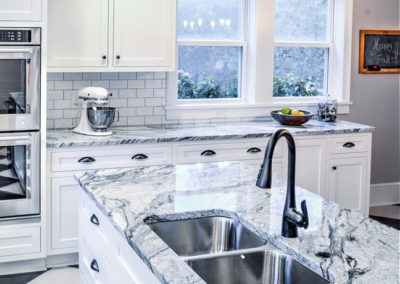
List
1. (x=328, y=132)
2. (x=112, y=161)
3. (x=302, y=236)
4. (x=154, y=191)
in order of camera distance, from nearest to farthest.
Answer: (x=302, y=236), (x=154, y=191), (x=112, y=161), (x=328, y=132)

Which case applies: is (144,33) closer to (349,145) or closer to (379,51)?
(349,145)

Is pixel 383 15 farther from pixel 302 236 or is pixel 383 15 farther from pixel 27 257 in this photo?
pixel 302 236

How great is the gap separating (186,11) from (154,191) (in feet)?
9.52

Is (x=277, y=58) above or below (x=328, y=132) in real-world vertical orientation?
above

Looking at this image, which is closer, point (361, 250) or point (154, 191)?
point (361, 250)

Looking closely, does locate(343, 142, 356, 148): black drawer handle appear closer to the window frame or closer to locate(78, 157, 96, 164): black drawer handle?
the window frame

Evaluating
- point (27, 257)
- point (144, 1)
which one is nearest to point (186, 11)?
point (144, 1)

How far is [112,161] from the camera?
4.61m

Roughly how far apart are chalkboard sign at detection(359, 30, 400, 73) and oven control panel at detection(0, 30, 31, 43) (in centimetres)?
335

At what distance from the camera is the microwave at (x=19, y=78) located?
4.16 m

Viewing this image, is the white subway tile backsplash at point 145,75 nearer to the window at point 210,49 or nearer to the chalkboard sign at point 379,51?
the window at point 210,49

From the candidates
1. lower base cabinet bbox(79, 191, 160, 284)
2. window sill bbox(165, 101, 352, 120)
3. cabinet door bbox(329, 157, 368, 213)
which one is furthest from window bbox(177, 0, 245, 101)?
lower base cabinet bbox(79, 191, 160, 284)

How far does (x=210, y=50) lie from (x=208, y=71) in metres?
0.19

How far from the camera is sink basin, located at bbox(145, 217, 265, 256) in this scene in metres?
2.58
